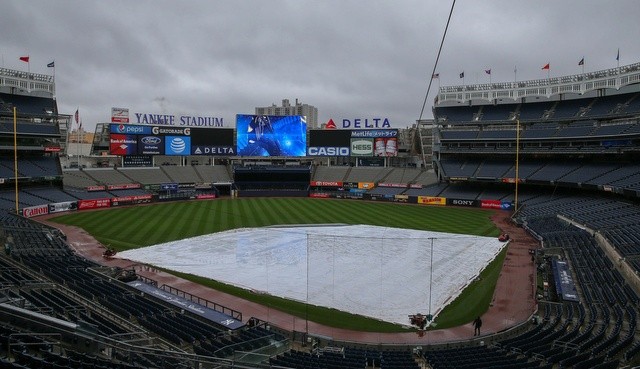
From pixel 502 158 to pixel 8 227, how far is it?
63287 millimetres

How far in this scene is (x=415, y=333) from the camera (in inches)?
759

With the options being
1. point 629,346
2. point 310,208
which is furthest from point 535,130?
point 629,346

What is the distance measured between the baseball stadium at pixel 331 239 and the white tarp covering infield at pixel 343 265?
0.19 metres

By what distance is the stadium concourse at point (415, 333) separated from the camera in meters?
18.8

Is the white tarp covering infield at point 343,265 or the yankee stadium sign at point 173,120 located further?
the yankee stadium sign at point 173,120

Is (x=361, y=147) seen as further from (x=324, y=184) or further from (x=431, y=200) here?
(x=431, y=200)

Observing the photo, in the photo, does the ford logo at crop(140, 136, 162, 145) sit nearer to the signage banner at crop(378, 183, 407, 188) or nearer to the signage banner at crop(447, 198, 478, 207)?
the signage banner at crop(378, 183, 407, 188)

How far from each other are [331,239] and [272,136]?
42.9 m

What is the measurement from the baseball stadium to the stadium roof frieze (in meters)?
→ 0.24

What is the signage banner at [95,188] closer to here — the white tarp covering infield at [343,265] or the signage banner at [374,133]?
the white tarp covering infield at [343,265]

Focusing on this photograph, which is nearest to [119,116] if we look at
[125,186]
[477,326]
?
[125,186]

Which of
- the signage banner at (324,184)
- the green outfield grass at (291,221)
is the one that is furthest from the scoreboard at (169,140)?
the signage banner at (324,184)

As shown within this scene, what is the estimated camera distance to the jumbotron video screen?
2906 inches

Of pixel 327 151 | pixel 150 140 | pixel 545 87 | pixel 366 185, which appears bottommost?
pixel 366 185
